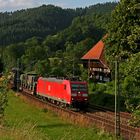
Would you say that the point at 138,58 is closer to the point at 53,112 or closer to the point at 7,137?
the point at 7,137

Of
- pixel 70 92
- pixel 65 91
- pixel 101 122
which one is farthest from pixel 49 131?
pixel 65 91

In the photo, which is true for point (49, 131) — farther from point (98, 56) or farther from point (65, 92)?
point (98, 56)

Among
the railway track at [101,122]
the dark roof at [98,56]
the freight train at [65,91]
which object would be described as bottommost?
the railway track at [101,122]

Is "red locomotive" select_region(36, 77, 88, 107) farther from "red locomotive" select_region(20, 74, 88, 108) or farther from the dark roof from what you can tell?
the dark roof

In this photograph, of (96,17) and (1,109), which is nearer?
(1,109)

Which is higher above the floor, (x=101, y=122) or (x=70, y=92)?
(x=70, y=92)

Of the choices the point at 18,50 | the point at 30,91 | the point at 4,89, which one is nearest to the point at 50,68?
the point at 30,91

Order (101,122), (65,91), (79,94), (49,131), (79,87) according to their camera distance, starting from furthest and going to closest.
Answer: (65,91) < (79,87) < (79,94) < (101,122) < (49,131)

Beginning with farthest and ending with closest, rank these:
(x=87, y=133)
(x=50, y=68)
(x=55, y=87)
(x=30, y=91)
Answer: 1. (x=50, y=68)
2. (x=30, y=91)
3. (x=55, y=87)
4. (x=87, y=133)

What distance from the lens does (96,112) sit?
4106 centimetres

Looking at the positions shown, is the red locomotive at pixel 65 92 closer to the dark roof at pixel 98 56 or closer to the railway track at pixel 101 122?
the railway track at pixel 101 122

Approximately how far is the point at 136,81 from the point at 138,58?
81cm

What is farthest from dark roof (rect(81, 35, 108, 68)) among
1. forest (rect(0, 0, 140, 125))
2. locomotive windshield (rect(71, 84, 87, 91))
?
locomotive windshield (rect(71, 84, 87, 91))

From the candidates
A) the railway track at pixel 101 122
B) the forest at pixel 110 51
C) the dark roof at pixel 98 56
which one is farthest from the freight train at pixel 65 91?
the dark roof at pixel 98 56
